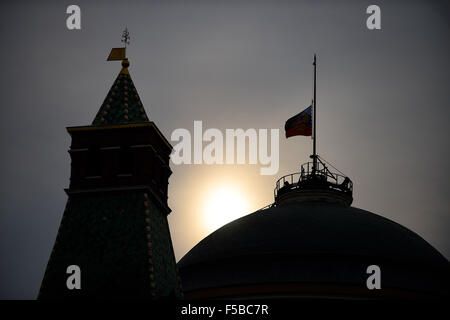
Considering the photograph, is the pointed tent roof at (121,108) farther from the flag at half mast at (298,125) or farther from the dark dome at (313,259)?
the flag at half mast at (298,125)

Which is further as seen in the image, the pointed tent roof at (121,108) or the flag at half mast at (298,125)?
the flag at half mast at (298,125)

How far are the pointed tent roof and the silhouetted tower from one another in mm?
52

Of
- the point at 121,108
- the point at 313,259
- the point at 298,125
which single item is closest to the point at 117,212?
the point at 121,108

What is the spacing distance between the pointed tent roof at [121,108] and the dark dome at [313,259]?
17540 mm

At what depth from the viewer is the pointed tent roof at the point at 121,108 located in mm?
63469

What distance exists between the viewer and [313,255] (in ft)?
254

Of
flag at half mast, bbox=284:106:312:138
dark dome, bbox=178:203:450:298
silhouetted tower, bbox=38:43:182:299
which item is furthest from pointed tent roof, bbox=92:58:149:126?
flag at half mast, bbox=284:106:312:138

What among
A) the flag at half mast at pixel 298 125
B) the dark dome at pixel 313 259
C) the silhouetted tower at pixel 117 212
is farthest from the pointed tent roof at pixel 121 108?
the flag at half mast at pixel 298 125

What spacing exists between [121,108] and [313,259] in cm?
1961

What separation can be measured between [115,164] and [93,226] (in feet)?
12.5

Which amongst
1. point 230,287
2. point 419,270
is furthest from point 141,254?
point 419,270

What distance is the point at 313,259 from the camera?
77.5 metres

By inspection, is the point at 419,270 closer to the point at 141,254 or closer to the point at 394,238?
the point at 394,238

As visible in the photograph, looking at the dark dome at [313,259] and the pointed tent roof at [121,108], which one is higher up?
the pointed tent roof at [121,108]
